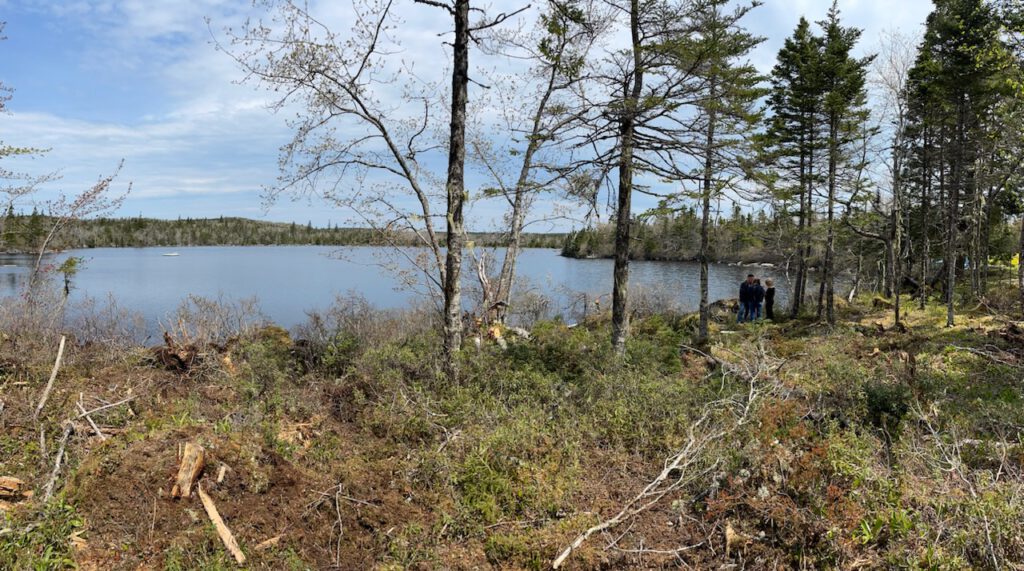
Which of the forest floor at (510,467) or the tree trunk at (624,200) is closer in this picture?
the forest floor at (510,467)

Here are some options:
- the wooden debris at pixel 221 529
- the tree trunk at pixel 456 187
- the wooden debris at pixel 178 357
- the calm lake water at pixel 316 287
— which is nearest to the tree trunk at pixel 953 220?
the calm lake water at pixel 316 287

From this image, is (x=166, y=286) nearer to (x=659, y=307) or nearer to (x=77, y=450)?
(x=659, y=307)

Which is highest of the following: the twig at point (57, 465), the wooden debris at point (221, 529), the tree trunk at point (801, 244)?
the tree trunk at point (801, 244)

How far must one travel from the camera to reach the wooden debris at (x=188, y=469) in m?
4.56

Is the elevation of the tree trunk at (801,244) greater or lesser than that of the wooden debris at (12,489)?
greater

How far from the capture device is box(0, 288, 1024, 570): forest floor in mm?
4199

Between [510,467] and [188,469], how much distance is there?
2.97m

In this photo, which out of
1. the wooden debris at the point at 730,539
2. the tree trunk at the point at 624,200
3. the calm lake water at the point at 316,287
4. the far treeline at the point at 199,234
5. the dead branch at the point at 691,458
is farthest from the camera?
the far treeline at the point at 199,234

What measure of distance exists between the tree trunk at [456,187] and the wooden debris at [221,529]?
3934 mm

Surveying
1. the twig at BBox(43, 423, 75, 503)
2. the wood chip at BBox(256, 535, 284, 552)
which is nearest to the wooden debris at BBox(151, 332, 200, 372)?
the twig at BBox(43, 423, 75, 503)

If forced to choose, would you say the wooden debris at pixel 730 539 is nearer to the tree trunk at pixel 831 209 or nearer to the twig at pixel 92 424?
the twig at pixel 92 424

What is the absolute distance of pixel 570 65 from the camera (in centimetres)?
1003

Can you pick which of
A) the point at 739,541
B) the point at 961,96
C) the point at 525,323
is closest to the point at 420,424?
the point at 739,541

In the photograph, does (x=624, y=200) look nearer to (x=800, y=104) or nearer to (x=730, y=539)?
(x=730, y=539)
